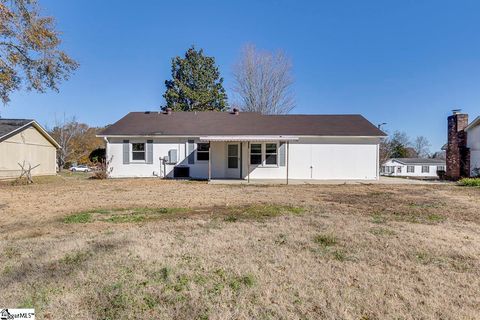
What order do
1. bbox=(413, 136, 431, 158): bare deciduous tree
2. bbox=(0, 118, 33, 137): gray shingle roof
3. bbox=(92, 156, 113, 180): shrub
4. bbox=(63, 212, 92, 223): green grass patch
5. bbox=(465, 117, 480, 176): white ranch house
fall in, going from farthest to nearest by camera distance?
bbox=(413, 136, 431, 158): bare deciduous tree → bbox=(465, 117, 480, 176): white ranch house → bbox=(0, 118, 33, 137): gray shingle roof → bbox=(92, 156, 113, 180): shrub → bbox=(63, 212, 92, 223): green grass patch

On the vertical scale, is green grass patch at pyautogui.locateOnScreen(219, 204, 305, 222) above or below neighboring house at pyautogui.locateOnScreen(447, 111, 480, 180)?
below

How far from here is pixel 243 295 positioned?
2.97 m

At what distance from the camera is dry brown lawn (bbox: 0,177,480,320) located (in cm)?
276

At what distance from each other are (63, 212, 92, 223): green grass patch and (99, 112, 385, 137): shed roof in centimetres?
1095

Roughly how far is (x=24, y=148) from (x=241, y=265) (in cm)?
2170

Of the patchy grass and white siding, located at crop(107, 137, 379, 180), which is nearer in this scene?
the patchy grass

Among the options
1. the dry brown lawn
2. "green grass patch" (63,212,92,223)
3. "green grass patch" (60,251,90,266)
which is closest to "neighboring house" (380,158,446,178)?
the dry brown lawn

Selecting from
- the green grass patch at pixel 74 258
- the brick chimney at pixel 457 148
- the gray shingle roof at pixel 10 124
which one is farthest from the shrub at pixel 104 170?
the brick chimney at pixel 457 148

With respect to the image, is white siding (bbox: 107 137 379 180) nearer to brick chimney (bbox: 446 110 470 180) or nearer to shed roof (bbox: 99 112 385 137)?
shed roof (bbox: 99 112 385 137)

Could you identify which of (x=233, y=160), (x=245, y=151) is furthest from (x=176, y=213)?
(x=233, y=160)

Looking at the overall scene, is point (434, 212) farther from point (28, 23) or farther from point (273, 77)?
point (273, 77)

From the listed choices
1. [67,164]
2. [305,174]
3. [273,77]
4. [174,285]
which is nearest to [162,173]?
[305,174]

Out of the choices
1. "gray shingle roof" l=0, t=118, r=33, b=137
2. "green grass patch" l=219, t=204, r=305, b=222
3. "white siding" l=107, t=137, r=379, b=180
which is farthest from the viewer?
"gray shingle roof" l=0, t=118, r=33, b=137

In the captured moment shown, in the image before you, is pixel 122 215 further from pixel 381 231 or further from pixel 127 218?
pixel 381 231
